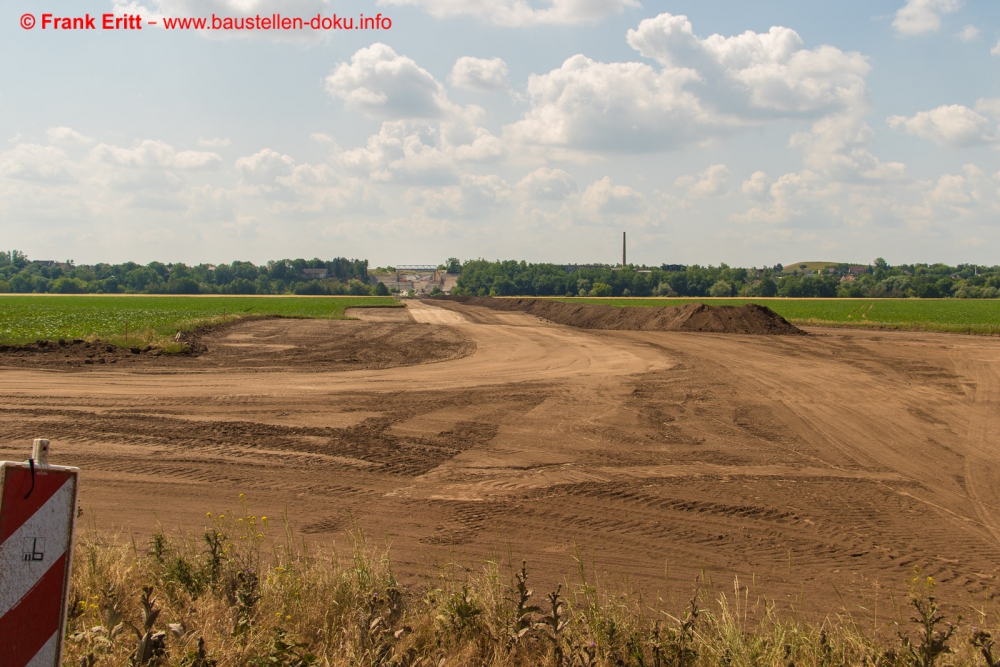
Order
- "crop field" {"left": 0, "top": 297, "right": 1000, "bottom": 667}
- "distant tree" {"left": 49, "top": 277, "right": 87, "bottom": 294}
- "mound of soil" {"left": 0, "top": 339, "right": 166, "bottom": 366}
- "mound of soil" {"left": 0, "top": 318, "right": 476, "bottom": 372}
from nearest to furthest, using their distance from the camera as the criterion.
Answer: "crop field" {"left": 0, "top": 297, "right": 1000, "bottom": 667} < "mound of soil" {"left": 0, "top": 339, "right": 166, "bottom": 366} < "mound of soil" {"left": 0, "top": 318, "right": 476, "bottom": 372} < "distant tree" {"left": 49, "top": 277, "right": 87, "bottom": 294}

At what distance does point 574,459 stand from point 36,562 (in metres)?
7.55

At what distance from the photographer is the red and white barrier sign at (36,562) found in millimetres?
2691

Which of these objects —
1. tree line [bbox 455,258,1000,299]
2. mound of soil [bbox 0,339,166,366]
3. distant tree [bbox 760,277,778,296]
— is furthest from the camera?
distant tree [bbox 760,277,778,296]

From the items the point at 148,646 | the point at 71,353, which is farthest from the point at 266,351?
the point at 148,646

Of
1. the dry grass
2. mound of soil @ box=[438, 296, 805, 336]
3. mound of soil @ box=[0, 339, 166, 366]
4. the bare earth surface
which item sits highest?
mound of soil @ box=[438, 296, 805, 336]

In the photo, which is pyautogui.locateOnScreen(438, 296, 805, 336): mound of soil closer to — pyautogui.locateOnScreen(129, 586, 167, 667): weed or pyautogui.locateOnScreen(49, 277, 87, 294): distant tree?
pyautogui.locateOnScreen(129, 586, 167, 667): weed

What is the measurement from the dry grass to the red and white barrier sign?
66 centimetres

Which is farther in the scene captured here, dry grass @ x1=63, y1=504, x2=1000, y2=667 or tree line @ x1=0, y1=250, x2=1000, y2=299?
tree line @ x1=0, y1=250, x2=1000, y2=299

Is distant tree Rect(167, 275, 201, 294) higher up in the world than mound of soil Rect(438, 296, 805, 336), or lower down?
higher up

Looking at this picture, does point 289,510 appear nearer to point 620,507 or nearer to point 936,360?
point 620,507

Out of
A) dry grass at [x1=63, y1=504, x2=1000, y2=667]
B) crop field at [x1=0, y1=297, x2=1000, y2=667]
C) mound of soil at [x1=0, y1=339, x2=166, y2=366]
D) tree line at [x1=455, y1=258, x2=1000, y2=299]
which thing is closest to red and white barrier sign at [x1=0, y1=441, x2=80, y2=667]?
dry grass at [x1=63, y1=504, x2=1000, y2=667]

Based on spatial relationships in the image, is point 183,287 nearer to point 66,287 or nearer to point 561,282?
point 66,287

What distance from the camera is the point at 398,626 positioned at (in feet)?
14.0

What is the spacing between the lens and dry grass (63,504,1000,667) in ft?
12.5
